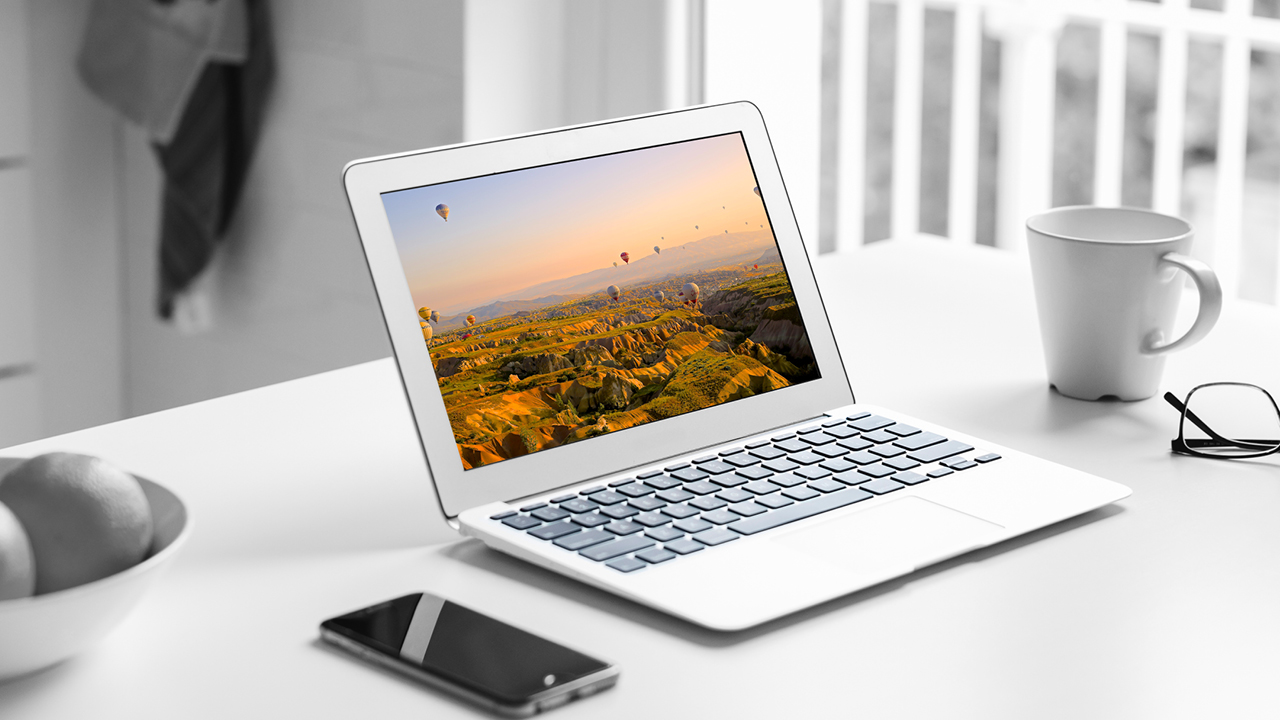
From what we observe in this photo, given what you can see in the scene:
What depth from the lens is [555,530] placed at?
2.31 feet

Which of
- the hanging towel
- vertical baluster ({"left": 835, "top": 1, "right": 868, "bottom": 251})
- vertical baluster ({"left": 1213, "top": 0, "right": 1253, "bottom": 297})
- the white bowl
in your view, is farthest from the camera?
vertical baluster ({"left": 835, "top": 1, "right": 868, "bottom": 251})

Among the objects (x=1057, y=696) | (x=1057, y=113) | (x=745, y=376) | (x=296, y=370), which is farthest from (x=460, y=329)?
(x=1057, y=113)

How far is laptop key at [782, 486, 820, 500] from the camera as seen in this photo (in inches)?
29.4

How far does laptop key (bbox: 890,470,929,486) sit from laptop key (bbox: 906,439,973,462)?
2 centimetres

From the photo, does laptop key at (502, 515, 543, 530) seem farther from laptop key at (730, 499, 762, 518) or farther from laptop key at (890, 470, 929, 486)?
laptop key at (890, 470, 929, 486)

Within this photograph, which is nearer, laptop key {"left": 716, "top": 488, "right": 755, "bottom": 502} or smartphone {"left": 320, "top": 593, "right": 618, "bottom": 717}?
smartphone {"left": 320, "top": 593, "right": 618, "bottom": 717}

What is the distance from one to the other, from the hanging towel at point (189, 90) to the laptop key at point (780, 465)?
4.80 feet

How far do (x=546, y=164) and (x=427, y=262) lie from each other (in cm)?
11

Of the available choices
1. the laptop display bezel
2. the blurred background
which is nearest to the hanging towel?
the blurred background

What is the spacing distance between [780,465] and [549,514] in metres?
0.15

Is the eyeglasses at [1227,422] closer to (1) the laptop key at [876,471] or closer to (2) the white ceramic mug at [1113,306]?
(2) the white ceramic mug at [1113,306]

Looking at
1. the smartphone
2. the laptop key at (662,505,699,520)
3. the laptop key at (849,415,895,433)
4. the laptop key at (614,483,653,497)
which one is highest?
the laptop key at (849,415,895,433)

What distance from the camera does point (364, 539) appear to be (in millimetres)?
741

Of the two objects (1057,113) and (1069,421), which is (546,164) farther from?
(1057,113)
